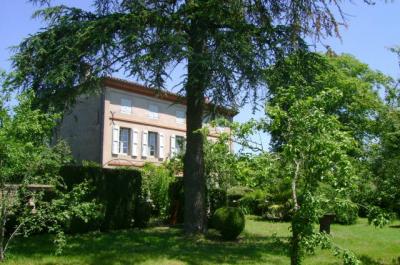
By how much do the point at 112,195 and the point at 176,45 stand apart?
20.4 feet

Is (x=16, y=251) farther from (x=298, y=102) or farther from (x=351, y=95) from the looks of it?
(x=351, y=95)

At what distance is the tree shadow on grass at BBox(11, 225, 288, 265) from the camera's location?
11.2 m

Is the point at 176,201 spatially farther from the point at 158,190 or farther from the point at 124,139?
the point at 124,139

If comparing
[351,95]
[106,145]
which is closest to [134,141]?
[106,145]

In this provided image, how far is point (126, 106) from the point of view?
32969 mm

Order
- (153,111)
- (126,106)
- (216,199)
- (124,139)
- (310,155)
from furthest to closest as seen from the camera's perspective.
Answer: (153,111) < (124,139) < (126,106) < (216,199) < (310,155)

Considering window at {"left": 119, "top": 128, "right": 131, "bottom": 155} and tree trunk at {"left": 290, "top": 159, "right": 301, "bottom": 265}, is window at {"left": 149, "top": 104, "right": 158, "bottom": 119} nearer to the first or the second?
window at {"left": 119, "top": 128, "right": 131, "bottom": 155}

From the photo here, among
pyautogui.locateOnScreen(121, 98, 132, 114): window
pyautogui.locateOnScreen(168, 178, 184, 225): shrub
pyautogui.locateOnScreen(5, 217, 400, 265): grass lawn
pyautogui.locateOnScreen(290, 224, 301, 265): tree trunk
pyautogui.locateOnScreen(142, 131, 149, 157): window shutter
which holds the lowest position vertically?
pyautogui.locateOnScreen(5, 217, 400, 265): grass lawn

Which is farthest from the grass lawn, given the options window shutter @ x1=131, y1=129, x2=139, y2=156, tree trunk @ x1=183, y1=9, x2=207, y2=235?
window shutter @ x1=131, y1=129, x2=139, y2=156

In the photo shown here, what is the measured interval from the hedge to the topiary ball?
3754 millimetres

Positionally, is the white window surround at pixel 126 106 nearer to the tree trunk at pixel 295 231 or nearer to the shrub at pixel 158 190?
the shrub at pixel 158 190

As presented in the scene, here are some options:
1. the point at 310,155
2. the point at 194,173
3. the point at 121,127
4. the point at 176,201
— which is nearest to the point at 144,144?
the point at 121,127

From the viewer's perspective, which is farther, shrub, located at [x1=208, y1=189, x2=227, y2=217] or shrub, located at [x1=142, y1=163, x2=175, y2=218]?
shrub, located at [x1=208, y1=189, x2=227, y2=217]

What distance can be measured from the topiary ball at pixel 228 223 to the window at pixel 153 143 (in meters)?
20.4
